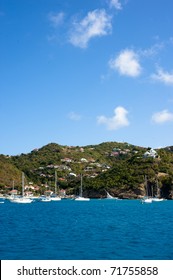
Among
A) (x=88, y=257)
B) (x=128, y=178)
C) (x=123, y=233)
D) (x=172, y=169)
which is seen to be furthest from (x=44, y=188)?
(x=88, y=257)

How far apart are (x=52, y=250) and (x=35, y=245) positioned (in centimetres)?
240

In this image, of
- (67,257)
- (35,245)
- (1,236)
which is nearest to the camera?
(67,257)

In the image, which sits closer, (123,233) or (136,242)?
(136,242)

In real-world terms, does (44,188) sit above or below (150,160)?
below

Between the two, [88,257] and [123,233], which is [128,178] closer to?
[123,233]

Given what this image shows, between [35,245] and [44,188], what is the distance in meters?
166

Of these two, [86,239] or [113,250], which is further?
[86,239]

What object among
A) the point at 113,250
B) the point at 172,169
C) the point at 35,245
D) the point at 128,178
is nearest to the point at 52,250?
the point at 35,245

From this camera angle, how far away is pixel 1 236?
3366 centimetres

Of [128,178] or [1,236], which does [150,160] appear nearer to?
[128,178]
